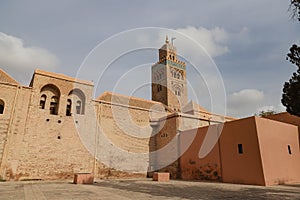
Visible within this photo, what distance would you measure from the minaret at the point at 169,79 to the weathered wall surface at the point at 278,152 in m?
20.7

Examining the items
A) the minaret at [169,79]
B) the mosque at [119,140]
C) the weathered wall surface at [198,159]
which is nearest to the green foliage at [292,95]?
the mosque at [119,140]

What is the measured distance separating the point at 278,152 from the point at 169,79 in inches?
1002

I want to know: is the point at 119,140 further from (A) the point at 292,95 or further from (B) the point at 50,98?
(A) the point at 292,95

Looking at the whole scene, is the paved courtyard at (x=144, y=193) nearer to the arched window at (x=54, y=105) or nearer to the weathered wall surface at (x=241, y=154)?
the weathered wall surface at (x=241, y=154)

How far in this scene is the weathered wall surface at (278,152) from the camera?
11.3 metres

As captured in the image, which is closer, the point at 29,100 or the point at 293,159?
the point at 293,159

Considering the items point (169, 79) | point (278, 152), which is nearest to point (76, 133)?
point (278, 152)

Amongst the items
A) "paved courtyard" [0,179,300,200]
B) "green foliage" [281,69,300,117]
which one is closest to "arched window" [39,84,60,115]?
"paved courtyard" [0,179,300,200]

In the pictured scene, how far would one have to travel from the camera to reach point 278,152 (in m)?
12.2

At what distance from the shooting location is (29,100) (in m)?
14.8

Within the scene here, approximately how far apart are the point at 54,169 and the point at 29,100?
522 centimetres

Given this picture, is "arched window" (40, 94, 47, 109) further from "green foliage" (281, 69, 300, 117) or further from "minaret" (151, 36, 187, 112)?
"minaret" (151, 36, 187, 112)

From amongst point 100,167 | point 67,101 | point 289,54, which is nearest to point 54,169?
point 100,167

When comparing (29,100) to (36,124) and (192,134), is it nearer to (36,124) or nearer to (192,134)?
(36,124)
